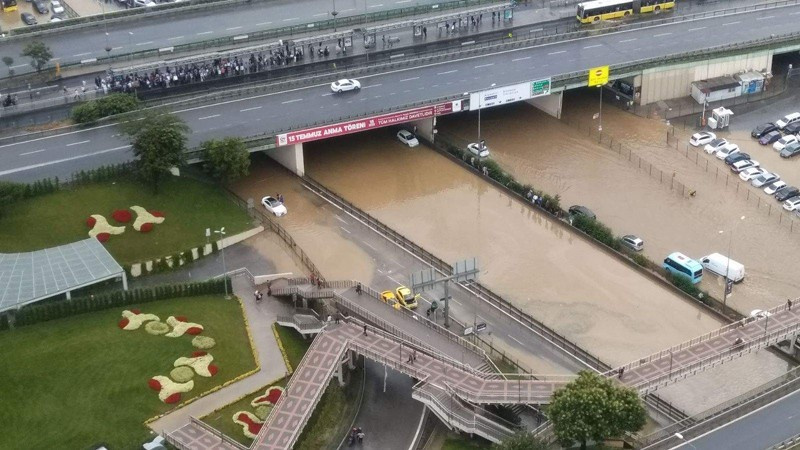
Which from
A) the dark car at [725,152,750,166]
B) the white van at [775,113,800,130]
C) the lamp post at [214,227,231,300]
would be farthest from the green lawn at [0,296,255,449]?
the white van at [775,113,800,130]

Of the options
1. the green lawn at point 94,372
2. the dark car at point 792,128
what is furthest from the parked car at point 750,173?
the green lawn at point 94,372

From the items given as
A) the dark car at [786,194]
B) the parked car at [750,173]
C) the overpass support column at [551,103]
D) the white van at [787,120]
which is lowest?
the dark car at [786,194]

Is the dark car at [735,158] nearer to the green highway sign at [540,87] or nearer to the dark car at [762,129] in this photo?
the dark car at [762,129]

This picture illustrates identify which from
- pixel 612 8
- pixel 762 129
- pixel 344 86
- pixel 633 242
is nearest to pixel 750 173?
pixel 762 129

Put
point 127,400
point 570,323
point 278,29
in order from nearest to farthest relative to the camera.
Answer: point 127,400
point 570,323
point 278,29

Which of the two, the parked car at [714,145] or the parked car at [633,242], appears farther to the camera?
the parked car at [714,145]

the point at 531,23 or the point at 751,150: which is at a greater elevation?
the point at 531,23

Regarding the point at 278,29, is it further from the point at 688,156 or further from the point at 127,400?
the point at 127,400

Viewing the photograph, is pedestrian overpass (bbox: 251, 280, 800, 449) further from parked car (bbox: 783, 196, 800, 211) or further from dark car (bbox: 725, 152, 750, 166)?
dark car (bbox: 725, 152, 750, 166)

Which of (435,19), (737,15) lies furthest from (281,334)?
(737,15)
